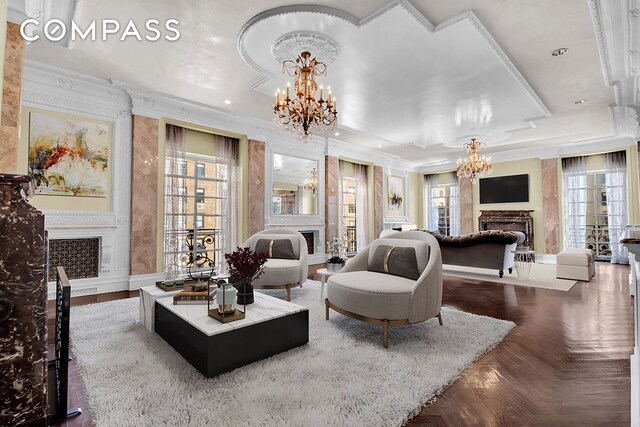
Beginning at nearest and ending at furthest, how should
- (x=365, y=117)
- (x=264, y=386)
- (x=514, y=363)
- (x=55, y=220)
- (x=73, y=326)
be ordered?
(x=264, y=386), (x=514, y=363), (x=73, y=326), (x=55, y=220), (x=365, y=117)

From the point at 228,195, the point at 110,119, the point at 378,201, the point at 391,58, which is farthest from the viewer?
the point at 378,201

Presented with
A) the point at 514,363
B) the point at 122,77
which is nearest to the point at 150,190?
the point at 122,77

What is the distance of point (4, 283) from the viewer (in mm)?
1089

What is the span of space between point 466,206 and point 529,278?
4.86 metres

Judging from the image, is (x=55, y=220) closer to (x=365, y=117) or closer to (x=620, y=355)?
(x=365, y=117)

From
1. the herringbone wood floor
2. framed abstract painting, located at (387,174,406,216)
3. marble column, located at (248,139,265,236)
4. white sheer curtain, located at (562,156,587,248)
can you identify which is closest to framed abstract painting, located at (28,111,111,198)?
marble column, located at (248,139,265,236)

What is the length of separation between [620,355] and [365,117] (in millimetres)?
5036

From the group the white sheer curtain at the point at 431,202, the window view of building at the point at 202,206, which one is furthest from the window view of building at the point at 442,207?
the window view of building at the point at 202,206

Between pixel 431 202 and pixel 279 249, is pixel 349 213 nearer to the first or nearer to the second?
pixel 431 202

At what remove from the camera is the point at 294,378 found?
2.06 m

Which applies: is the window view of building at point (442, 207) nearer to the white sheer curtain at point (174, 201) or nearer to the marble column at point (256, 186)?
the marble column at point (256, 186)

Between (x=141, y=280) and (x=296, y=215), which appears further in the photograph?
(x=296, y=215)

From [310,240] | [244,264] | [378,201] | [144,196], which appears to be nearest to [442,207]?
[378,201]

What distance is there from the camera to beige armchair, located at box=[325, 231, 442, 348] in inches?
103
